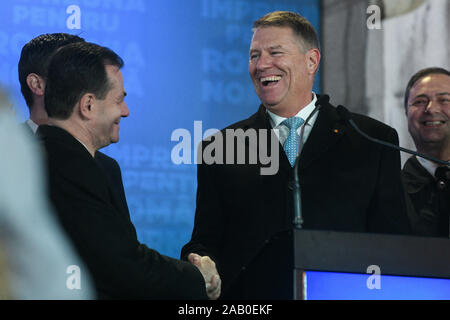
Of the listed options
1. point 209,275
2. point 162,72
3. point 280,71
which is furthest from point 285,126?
point 162,72

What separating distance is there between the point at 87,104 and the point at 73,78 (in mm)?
88

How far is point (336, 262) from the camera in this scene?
1664 millimetres

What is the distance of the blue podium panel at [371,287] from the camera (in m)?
1.65

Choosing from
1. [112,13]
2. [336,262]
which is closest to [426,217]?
[336,262]

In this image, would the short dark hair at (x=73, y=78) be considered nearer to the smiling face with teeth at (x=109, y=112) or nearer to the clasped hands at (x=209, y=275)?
the smiling face with teeth at (x=109, y=112)

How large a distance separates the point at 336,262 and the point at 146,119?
10.8ft

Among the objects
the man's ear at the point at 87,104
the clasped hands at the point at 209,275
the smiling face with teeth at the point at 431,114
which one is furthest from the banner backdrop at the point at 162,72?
the clasped hands at the point at 209,275

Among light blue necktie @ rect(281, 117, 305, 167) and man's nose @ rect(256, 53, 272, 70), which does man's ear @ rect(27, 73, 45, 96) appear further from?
light blue necktie @ rect(281, 117, 305, 167)

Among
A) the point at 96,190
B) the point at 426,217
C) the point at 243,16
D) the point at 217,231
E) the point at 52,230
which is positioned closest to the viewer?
the point at 52,230

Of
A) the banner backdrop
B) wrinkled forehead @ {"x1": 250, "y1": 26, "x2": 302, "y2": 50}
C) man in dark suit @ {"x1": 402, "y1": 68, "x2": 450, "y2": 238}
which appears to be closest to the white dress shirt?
wrinkled forehead @ {"x1": 250, "y1": 26, "x2": 302, "y2": 50}

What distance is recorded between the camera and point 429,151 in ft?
11.0

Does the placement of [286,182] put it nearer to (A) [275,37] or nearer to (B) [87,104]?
(A) [275,37]

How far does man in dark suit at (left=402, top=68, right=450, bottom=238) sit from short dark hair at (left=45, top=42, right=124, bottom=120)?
1348 millimetres
